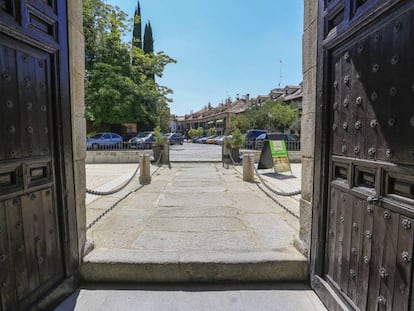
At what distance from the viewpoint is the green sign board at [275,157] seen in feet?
28.3

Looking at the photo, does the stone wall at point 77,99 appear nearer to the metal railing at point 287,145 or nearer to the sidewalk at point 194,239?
the sidewalk at point 194,239

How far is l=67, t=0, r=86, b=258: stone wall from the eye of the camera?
2.23 m

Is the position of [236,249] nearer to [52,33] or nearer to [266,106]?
[52,33]

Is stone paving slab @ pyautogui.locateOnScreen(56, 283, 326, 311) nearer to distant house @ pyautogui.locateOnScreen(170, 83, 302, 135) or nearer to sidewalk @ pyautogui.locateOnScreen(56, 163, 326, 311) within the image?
sidewalk @ pyautogui.locateOnScreen(56, 163, 326, 311)

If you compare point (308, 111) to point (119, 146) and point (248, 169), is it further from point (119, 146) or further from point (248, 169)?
point (119, 146)

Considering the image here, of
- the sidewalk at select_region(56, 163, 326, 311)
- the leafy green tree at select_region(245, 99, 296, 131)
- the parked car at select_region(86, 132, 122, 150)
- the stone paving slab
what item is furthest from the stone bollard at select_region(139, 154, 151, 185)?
the leafy green tree at select_region(245, 99, 296, 131)

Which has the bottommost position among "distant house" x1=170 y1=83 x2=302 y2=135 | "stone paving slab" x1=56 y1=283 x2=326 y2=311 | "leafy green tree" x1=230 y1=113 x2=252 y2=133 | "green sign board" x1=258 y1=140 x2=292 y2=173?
"stone paving slab" x1=56 y1=283 x2=326 y2=311

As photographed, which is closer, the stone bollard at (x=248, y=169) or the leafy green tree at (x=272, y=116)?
the stone bollard at (x=248, y=169)

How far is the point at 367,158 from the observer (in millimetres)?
1615

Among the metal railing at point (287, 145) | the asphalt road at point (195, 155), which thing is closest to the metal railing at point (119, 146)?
the asphalt road at point (195, 155)

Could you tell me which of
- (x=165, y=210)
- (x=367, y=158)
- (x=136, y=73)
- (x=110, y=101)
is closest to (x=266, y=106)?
(x=136, y=73)

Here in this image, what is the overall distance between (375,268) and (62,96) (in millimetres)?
2651

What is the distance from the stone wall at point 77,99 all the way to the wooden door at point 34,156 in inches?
4.4

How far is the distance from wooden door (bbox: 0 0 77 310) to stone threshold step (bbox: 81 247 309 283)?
0.87 ft
